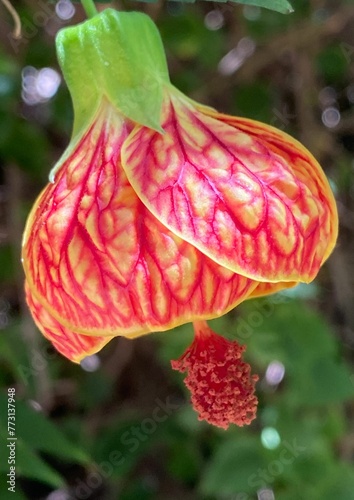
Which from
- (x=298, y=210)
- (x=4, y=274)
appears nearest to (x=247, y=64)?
(x=4, y=274)

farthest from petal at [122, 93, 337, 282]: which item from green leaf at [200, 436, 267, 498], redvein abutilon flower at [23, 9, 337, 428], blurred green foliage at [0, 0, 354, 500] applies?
green leaf at [200, 436, 267, 498]

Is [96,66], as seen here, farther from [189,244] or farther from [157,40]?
[189,244]

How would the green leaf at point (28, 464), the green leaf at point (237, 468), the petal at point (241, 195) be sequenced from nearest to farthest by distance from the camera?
the petal at point (241, 195) → the green leaf at point (28, 464) → the green leaf at point (237, 468)

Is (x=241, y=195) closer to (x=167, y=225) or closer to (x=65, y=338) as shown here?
(x=167, y=225)

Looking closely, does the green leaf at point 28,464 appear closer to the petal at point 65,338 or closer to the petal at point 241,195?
the petal at point 65,338

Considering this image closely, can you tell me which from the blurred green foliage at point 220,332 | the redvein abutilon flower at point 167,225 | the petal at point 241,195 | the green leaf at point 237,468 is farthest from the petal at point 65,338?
the green leaf at point 237,468
